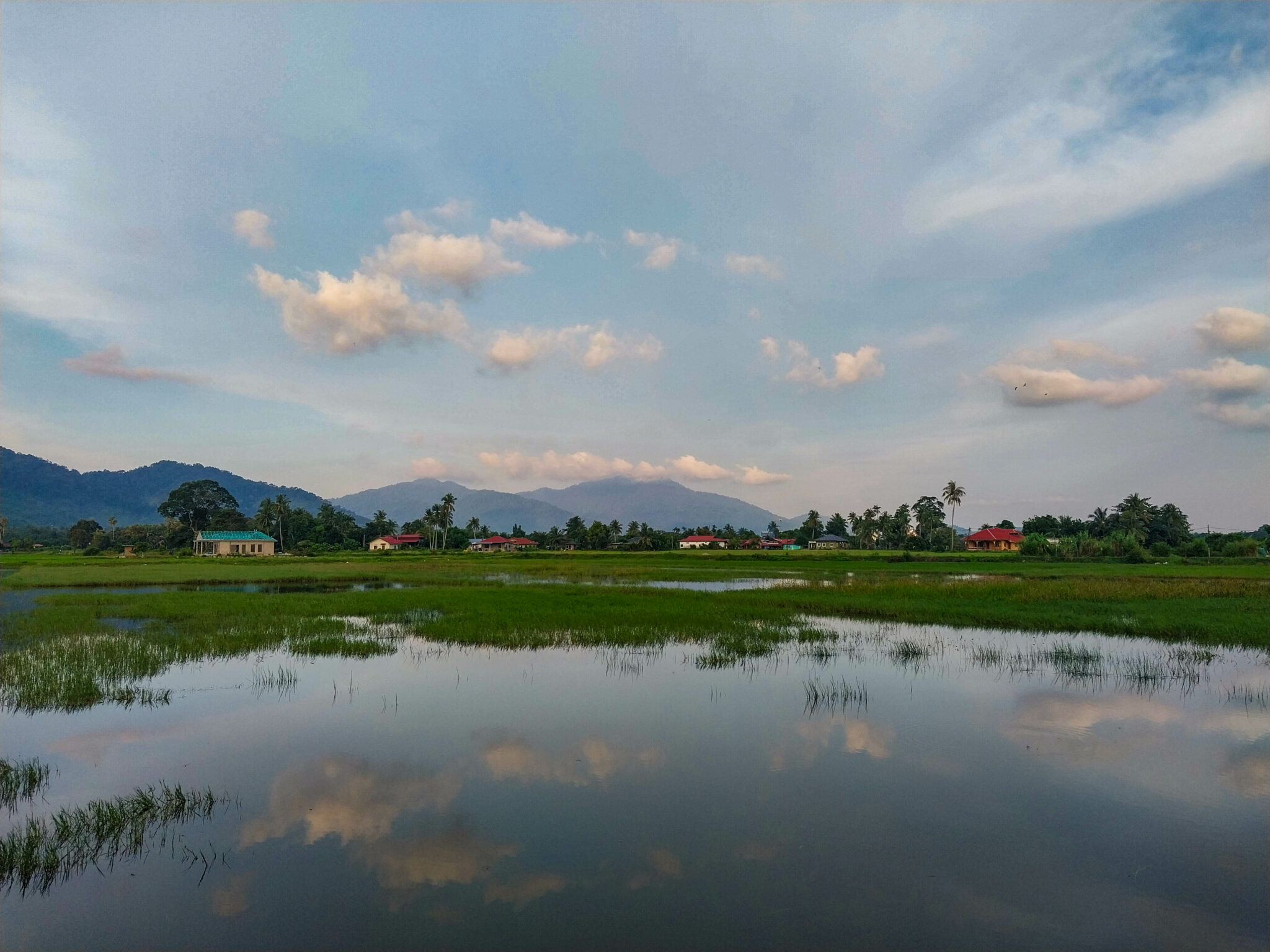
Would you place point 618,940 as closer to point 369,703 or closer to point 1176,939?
point 1176,939

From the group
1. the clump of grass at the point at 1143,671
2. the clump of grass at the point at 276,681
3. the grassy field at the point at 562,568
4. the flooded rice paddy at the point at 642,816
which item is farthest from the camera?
the grassy field at the point at 562,568

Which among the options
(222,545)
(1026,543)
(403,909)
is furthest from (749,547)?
(403,909)

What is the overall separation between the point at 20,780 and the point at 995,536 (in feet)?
444

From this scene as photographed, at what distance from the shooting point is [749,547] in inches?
4909

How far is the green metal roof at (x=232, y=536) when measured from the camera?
3711 inches

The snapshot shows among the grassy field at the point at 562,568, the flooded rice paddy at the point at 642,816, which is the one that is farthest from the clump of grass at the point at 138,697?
the grassy field at the point at 562,568

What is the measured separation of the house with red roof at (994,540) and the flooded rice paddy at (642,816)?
11339 centimetres

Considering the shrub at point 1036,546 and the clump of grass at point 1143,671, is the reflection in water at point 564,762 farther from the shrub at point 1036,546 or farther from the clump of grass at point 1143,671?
the shrub at point 1036,546

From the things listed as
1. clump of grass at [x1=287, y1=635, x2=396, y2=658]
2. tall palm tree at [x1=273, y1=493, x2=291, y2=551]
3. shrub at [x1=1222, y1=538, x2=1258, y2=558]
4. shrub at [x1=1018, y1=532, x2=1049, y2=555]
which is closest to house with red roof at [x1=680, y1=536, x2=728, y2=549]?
shrub at [x1=1018, y1=532, x2=1049, y2=555]

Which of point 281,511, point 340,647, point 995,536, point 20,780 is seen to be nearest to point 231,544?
point 281,511

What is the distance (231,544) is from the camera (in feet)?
310

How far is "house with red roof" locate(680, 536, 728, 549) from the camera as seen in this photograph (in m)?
126

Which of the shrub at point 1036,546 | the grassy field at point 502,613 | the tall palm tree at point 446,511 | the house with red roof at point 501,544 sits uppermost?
the tall palm tree at point 446,511

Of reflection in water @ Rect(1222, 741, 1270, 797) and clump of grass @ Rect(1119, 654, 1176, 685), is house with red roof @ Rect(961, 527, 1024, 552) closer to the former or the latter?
clump of grass @ Rect(1119, 654, 1176, 685)
